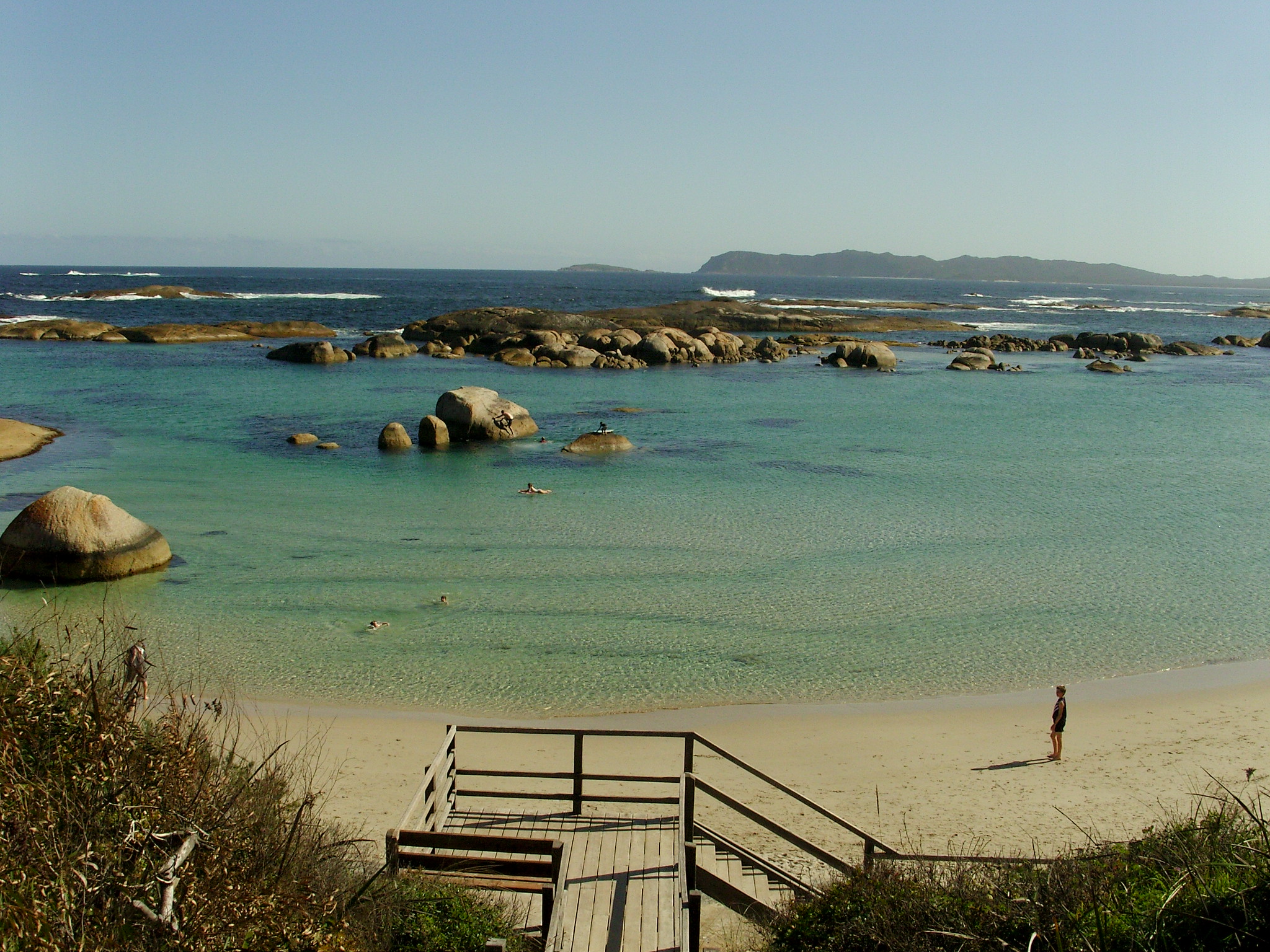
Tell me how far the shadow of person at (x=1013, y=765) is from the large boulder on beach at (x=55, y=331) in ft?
234

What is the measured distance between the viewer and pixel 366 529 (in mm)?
24250

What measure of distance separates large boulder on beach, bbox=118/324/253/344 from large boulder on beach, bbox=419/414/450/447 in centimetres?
4313

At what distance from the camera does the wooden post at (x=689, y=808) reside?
977 centimetres

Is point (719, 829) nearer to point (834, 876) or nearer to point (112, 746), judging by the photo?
point (834, 876)

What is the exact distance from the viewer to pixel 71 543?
65.0 ft

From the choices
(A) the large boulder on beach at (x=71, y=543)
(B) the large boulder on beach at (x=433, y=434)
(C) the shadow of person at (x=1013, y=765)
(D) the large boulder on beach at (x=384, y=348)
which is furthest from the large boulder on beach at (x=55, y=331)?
(C) the shadow of person at (x=1013, y=765)

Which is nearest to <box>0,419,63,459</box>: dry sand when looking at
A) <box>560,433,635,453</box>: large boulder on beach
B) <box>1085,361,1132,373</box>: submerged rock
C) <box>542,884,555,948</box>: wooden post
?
<box>560,433,635,453</box>: large boulder on beach

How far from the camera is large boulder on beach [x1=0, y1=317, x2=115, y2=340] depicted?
228ft

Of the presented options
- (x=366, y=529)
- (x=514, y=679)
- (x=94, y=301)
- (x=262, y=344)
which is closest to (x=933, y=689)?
(x=514, y=679)

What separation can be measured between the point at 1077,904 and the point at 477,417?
30.2 metres

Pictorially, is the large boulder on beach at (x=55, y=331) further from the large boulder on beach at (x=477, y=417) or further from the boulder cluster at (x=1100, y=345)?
the boulder cluster at (x=1100, y=345)

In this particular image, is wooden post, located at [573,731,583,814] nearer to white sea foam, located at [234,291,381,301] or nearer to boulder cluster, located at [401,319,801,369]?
boulder cluster, located at [401,319,801,369]

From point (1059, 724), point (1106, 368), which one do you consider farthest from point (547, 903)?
point (1106, 368)

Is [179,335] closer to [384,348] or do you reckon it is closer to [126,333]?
[126,333]
